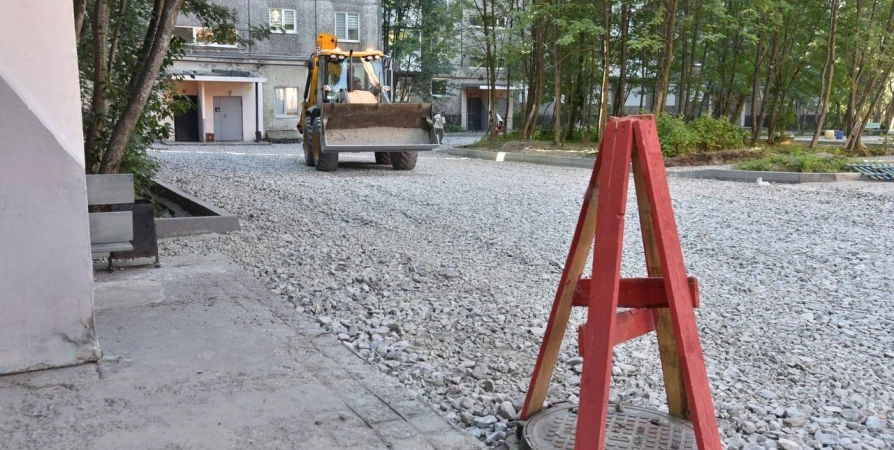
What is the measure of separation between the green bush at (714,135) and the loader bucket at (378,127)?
7090mm

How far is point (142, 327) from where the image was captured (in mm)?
4734

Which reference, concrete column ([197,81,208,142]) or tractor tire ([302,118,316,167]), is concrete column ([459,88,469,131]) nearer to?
concrete column ([197,81,208,142])

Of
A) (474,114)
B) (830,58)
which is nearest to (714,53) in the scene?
(830,58)

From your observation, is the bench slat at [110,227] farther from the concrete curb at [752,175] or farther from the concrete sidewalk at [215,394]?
the concrete curb at [752,175]

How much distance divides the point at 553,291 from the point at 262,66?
31.4 meters

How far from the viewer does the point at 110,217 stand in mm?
5637

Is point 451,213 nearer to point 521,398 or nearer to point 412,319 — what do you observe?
point 412,319

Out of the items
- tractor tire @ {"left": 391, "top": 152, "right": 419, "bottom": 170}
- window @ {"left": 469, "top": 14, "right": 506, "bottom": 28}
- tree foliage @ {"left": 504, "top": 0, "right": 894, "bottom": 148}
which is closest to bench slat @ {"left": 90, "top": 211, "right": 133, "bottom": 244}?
tractor tire @ {"left": 391, "top": 152, "right": 419, "bottom": 170}

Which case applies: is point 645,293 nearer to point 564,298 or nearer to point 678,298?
point 678,298

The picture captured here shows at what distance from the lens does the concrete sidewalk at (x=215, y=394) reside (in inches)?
125

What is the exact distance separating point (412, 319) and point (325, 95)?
1325cm

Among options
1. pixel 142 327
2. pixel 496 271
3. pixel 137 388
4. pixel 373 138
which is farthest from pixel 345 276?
pixel 373 138

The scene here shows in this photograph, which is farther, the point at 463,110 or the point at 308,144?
the point at 463,110

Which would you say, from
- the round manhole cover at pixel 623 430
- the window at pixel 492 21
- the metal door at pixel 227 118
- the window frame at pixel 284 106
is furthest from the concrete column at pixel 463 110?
the round manhole cover at pixel 623 430
